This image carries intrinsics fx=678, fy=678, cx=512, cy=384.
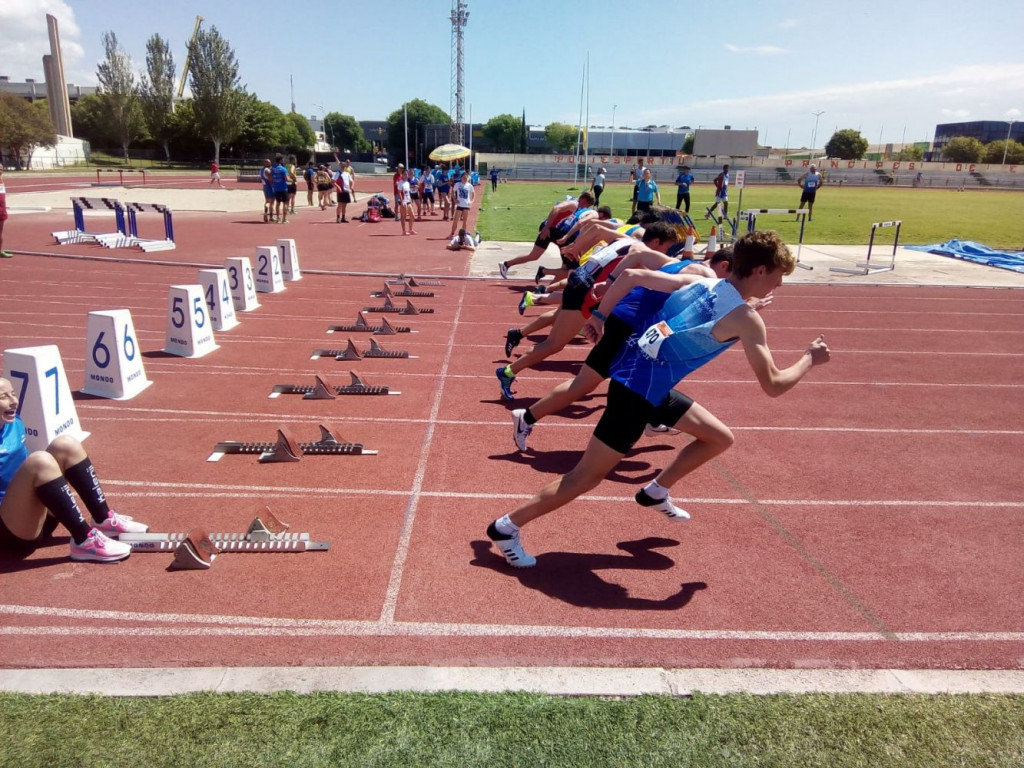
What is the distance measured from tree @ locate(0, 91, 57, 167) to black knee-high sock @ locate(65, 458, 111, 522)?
7283 centimetres

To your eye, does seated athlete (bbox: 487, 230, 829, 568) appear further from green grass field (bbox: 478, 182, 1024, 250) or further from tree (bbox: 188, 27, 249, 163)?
tree (bbox: 188, 27, 249, 163)

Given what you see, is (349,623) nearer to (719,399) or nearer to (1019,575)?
(1019,575)

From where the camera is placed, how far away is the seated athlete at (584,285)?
562cm

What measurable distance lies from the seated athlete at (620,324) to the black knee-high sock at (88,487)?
3047 mm

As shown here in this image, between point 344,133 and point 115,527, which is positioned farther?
point 344,133

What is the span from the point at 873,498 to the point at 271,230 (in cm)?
2249

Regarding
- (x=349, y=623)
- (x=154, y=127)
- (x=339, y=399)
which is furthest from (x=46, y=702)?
(x=154, y=127)

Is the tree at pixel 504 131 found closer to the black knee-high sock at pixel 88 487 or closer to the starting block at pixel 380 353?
the starting block at pixel 380 353

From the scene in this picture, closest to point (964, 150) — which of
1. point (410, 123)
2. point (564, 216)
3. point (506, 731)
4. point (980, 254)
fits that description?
point (410, 123)

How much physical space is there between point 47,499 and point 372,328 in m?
6.72

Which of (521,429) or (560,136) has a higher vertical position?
(560,136)

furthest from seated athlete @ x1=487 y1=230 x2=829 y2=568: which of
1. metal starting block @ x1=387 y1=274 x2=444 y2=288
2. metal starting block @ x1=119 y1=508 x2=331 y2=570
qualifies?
metal starting block @ x1=387 y1=274 x2=444 y2=288

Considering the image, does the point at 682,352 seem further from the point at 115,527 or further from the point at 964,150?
the point at 964,150

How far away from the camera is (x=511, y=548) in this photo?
4082 mm
